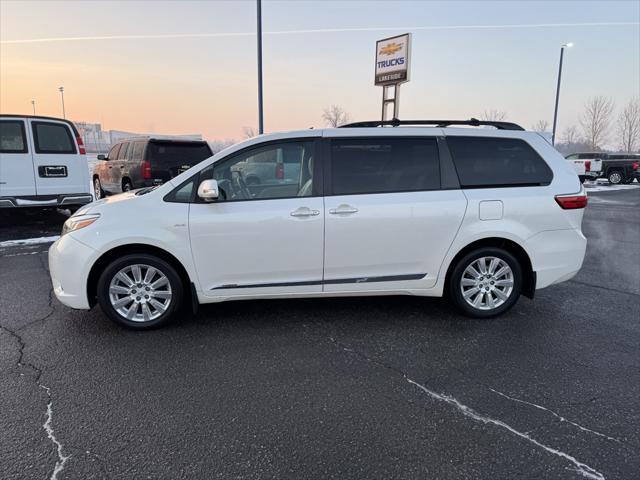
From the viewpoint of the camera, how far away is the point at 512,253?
179 inches

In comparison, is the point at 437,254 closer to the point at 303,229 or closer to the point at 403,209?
the point at 403,209

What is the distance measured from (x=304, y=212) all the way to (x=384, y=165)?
36.1 inches

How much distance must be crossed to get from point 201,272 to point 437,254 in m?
2.23

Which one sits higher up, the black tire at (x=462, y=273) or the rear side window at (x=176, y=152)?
the rear side window at (x=176, y=152)

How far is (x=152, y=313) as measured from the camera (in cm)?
416

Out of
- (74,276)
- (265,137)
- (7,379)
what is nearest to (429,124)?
(265,137)

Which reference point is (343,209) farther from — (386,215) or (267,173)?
(267,173)

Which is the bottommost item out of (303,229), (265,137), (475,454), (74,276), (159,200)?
(475,454)

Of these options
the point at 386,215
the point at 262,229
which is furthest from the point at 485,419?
the point at 262,229

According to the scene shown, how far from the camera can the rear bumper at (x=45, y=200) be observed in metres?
8.32

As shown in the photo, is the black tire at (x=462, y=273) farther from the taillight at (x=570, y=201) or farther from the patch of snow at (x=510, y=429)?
the patch of snow at (x=510, y=429)

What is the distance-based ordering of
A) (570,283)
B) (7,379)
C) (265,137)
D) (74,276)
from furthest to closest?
(570,283)
(265,137)
(74,276)
(7,379)

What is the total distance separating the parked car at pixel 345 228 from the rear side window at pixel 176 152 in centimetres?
735

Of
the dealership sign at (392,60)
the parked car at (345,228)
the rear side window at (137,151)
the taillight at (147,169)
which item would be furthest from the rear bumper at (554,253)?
the dealership sign at (392,60)
